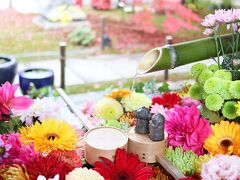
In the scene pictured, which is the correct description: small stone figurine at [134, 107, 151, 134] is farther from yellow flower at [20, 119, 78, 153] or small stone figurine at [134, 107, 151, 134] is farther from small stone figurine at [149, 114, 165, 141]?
yellow flower at [20, 119, 78, 153]

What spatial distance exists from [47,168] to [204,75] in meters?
0.72

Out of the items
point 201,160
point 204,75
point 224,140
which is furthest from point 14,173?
point 204,75

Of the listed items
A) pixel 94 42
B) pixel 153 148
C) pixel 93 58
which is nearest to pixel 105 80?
pixel 93 58

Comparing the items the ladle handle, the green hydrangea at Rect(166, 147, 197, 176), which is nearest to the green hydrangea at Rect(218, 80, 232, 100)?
the green hydrangea at Rect(166, 147, 197, 176)

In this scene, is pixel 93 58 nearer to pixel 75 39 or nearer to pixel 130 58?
pixel 130 58

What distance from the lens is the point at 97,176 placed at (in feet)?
3.72

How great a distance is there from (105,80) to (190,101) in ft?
11.3

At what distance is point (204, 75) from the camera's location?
5.25 ft

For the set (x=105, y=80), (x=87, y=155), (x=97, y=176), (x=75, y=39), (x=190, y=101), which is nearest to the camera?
(x=97, y=176)

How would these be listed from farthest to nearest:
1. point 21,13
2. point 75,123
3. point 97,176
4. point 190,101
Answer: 1. point 21,13
2. point 190,101
3. point 75,123
4. point 97,176

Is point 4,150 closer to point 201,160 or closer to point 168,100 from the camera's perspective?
point 201,160

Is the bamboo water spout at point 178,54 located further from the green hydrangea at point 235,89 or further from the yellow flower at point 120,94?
the green hydrangea at point 235,89

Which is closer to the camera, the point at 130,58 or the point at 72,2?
the point at 130,58

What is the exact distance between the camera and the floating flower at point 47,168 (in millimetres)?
1163
